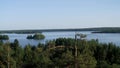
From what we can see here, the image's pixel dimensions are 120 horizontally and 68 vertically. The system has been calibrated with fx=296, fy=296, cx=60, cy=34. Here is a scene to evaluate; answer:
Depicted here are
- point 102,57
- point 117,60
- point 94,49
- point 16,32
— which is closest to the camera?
point 117,60

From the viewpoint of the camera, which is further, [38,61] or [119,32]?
[119,32]

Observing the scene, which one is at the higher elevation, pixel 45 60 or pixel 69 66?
pixel 69 66

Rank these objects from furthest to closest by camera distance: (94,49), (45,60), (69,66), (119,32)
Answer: (119,32)
(94,49)
(45,60)
(69,66)

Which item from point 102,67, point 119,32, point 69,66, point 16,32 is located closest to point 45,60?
point 102,67

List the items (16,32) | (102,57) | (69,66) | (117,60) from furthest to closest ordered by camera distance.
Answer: (16,32) < (102,57) < (117,60) < (69,66)

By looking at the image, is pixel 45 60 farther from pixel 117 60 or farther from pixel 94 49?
pixel 94 49

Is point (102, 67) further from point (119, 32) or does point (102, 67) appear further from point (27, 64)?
point (119, 32)

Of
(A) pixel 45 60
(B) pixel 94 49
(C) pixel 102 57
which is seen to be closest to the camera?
(A) pixel 45 60

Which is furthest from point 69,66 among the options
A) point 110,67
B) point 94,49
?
point 94,49

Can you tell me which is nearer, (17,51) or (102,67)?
(102,67)
